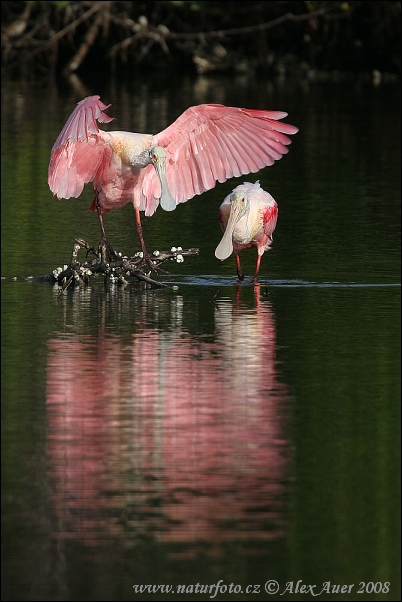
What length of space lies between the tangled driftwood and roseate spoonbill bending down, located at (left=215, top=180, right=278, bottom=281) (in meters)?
0.29

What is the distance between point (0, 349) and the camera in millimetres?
6961

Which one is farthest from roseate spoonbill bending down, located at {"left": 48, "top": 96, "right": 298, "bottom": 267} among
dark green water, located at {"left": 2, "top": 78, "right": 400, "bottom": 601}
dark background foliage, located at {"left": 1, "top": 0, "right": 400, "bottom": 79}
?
dark background foliage, located at {"left": 1, "top": 0, "right": 400, "bottom": 79}

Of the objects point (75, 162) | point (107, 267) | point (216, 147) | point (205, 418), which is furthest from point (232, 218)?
point (205, 418)

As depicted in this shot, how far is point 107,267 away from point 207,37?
57.4ft

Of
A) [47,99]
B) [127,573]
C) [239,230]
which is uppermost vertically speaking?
[47,99]

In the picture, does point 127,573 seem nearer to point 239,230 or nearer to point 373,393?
point 373,393

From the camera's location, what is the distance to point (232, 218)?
8.95 meters

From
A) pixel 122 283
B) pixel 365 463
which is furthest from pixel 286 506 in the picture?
pixel 122 283

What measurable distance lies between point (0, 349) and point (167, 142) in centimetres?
238

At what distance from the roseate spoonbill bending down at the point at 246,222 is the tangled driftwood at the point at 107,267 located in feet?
0.96

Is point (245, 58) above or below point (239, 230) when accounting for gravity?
above

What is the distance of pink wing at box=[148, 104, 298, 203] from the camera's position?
356 inches

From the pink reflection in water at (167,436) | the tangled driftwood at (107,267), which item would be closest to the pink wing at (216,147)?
the tangled driftwood at (107,267)

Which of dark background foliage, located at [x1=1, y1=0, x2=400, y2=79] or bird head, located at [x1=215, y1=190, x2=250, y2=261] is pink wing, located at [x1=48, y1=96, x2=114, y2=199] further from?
dark background foliage, located at [x1=1, y1=0, x2=400, y2=79]
